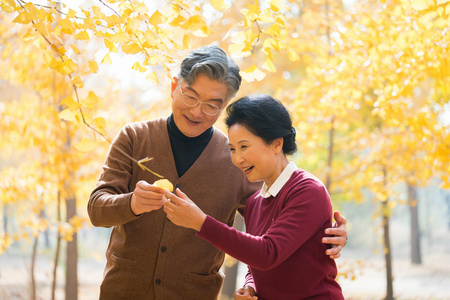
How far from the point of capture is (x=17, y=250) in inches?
678

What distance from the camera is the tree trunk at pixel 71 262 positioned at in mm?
6688

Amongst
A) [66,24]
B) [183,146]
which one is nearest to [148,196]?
[183,146]

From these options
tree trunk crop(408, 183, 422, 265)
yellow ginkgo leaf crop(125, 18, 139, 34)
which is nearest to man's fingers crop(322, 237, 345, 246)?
yellow ginkgo leaf crop(125, 18, 139, 34)

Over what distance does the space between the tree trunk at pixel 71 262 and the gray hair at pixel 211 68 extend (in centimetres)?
510

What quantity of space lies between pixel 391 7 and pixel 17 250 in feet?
56.1

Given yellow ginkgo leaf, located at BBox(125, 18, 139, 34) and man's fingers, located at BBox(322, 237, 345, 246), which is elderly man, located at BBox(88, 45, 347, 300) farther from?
man's fingers, located at BBox(322, 237, 345, 246)

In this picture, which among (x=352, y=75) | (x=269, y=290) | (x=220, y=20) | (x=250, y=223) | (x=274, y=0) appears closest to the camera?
(x=274, y=0)

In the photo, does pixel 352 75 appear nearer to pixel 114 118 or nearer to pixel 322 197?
pixel 322 197

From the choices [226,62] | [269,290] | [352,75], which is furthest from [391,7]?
[269,290]

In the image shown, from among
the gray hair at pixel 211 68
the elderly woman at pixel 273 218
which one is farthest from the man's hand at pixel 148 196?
the gray hair at pixel 211 68

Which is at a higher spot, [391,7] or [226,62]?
[391,7]

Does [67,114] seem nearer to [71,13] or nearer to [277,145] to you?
[71,13]

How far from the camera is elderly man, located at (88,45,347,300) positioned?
83.4 inches

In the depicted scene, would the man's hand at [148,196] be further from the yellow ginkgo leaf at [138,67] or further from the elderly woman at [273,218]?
the yellow ginkgo leaf at [138,67]
